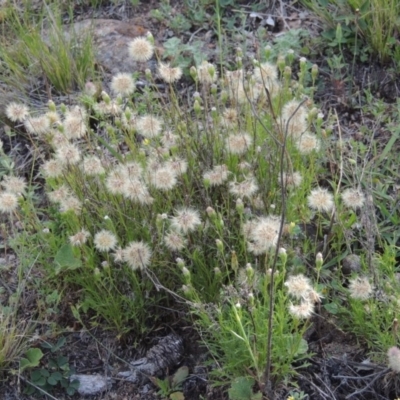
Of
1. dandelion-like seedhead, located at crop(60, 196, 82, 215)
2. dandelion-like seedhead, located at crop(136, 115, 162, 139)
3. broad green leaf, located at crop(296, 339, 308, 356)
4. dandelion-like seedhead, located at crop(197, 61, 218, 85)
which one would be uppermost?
dandelion-like seedhead, located at crop(197, 61, 218, 85)

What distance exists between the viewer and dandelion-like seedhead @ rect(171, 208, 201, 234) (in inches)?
107

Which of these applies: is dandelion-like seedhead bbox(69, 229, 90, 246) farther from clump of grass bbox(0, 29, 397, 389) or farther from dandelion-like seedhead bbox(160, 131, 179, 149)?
dandelion-like seedhead bbox(160, 131, 179, 149)

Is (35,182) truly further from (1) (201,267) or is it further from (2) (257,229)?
(2) (257,229)

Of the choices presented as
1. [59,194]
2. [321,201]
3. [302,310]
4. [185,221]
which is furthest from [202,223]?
[302,310]

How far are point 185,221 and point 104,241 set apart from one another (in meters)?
0.34

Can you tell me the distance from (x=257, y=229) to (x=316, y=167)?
0.88 m

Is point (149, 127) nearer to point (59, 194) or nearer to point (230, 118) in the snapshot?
point (230, 118)

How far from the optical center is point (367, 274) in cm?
286

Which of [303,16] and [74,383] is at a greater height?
[303,16]

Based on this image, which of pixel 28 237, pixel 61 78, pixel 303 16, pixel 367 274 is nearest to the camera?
pixel 367 274

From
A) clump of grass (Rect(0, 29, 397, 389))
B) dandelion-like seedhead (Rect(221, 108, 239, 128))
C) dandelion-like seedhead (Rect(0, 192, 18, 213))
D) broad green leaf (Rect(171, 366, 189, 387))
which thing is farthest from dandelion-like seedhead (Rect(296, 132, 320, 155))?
dandelion-like seedhead (Rect(0, 192, 18, 213))

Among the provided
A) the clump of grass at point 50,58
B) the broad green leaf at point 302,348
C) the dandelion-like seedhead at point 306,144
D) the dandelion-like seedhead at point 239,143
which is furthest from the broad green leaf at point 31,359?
the clump of grass at point 50,58

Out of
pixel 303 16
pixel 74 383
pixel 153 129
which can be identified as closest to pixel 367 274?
pixel 153 129

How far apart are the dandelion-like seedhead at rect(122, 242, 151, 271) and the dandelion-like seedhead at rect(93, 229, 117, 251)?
2.2 inches
